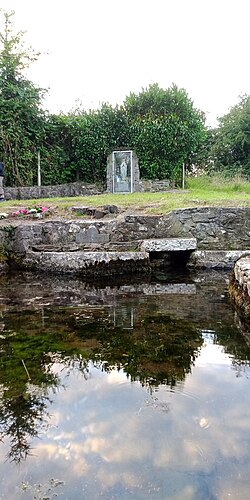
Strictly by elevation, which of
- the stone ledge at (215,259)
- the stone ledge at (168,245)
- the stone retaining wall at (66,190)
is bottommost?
the stone ledge at (215,259)

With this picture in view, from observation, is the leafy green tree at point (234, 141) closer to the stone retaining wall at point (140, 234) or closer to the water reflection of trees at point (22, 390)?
the stone retaining wall at point (140, 234)

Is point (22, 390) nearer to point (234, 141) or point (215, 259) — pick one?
point (215, 259)

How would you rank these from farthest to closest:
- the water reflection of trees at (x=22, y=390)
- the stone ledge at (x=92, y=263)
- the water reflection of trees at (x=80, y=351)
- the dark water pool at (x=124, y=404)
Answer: the stone ledge at (x=92, y=263)
the water reflection of trees at (x=80, y=351)
the water reflection of trees at (x=22, y=390)
the dark water pool at (x=124, y=404)

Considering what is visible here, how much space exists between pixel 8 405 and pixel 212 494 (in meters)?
1.39

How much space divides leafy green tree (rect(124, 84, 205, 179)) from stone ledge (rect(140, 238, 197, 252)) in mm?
8792

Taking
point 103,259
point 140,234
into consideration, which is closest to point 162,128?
point 140,234

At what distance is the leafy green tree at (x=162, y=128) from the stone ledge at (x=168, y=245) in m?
8.79

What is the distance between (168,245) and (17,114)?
417 inches

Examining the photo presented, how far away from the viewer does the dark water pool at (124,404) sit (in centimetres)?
173

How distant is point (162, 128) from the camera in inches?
606

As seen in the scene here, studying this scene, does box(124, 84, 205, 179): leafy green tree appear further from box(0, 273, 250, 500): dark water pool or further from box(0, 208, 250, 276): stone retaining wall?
box(0, 273, 250, 500): dark water pool

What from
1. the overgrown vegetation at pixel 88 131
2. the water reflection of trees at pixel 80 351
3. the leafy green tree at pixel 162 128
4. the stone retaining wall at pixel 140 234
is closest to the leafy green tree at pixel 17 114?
the overgrown vegetation at pixel 88 131

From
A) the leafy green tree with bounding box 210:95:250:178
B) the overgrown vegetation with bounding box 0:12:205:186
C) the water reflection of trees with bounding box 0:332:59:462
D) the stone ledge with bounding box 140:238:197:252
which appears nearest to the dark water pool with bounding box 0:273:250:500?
the water reflection of trees with bounding box 0:332:59:462

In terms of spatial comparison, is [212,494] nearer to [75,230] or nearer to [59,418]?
[59,418]
